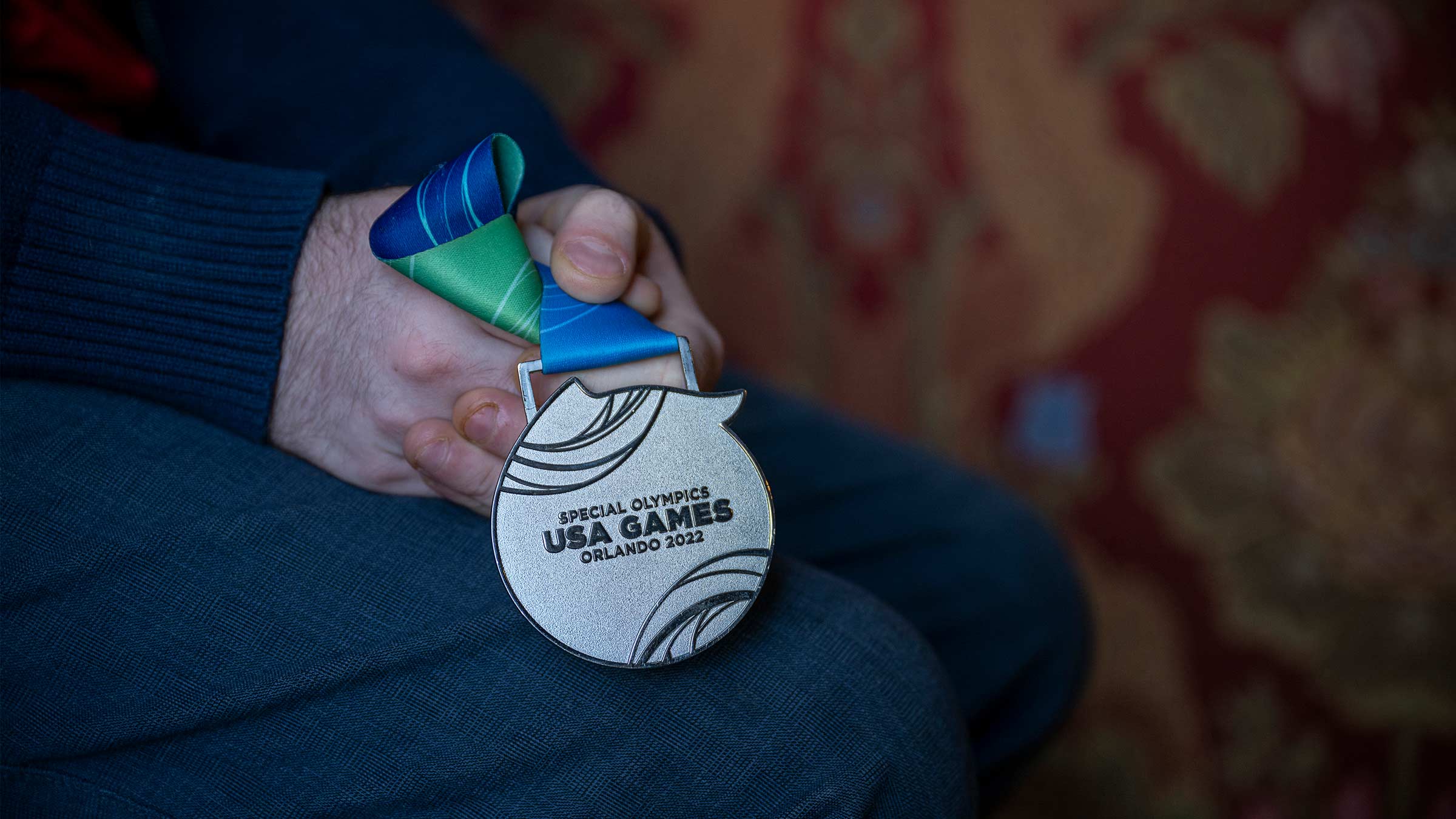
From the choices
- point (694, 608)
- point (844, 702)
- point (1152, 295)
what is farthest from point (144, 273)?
point (1152, 295)

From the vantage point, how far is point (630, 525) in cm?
52

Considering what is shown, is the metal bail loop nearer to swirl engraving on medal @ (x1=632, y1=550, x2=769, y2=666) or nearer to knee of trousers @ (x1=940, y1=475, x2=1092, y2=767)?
swirl engraving on medal @ (x1=632, y1=550, x2=769, y2=666)

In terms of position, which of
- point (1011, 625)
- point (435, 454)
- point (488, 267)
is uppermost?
point (488, 267)

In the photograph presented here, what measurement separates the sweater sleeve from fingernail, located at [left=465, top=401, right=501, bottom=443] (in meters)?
0.16

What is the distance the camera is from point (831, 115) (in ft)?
5.02

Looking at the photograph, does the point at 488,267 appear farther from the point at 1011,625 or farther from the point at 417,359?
the point at 1011,625

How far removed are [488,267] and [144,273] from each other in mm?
251

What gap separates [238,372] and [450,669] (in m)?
0.26

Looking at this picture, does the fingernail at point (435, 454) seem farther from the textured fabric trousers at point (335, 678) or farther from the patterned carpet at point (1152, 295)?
the patterned carpet at point (1152, 295)

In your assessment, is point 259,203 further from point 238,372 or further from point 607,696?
point 607,696

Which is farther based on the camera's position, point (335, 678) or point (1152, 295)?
point (1152, 295)

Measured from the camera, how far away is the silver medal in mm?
518

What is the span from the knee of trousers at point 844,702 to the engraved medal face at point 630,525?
0.06 m

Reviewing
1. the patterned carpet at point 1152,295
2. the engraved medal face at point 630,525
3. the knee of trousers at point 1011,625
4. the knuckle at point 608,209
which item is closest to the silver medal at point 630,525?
the engraved medal face at point 630,525
